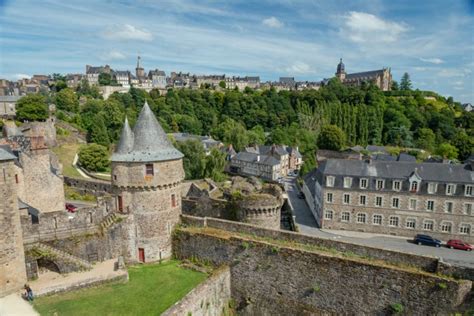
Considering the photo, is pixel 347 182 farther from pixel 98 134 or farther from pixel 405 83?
pixel 405 83

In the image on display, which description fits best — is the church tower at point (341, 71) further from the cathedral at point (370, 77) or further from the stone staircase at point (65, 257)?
the stone staircase at point (65, 257)

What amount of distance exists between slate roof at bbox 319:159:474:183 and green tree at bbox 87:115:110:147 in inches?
1482

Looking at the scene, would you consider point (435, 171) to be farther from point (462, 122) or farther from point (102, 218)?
point (462, 122)

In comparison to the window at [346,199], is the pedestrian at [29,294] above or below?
above

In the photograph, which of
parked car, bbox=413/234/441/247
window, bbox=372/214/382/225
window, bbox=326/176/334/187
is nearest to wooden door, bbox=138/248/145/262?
window, bbox=326/176/334/187

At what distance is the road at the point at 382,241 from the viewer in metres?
25.5

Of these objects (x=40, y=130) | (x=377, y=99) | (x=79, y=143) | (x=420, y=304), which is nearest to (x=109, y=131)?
(x=79, y=143)

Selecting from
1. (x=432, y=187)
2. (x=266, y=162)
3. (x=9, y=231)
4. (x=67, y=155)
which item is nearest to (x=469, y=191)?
(x=432, y=187)

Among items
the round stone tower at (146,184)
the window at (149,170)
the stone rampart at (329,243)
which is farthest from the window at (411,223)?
the window at (149,170)

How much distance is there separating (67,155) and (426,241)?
1778 inches

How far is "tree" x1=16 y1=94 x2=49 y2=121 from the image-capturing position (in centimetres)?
5144

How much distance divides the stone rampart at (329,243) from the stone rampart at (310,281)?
41 centimetres

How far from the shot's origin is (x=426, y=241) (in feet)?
92.4

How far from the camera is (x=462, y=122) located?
79.6 m
